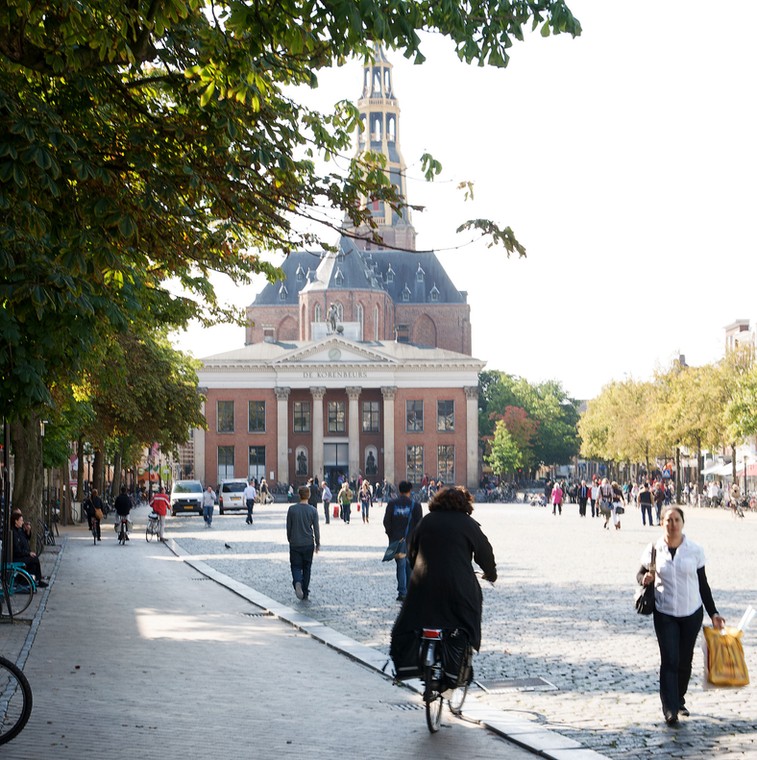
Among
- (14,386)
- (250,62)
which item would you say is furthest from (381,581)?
(250,62)

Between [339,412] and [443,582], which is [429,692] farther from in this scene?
[339,412]

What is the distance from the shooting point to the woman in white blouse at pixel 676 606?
9.02 meters

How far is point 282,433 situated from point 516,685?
306 feet

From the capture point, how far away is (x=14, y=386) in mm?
12750

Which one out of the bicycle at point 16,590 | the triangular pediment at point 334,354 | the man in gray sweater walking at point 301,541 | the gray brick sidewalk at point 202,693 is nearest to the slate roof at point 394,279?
the triangular pediment at point 334,354

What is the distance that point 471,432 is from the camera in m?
103

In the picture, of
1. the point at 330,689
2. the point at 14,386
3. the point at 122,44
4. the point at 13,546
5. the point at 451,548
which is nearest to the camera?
the point at 451,548

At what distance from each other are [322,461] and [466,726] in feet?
312

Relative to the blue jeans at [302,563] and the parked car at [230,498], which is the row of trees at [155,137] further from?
the parked car at [230,498]

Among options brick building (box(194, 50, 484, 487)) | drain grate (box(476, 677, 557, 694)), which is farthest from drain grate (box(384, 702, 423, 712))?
brick building (box(194, 50, 484, 487))

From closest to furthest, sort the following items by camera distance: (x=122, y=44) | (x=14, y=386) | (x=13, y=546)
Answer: (x=122, y=44)
(x=14, y=386)
(x=13, y=546)

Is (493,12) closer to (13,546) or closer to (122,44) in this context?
(122,44)

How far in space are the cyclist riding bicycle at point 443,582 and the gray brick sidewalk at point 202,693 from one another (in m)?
0.72

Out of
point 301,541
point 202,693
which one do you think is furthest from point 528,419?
point 202,693
